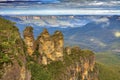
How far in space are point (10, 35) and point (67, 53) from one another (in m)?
67.1

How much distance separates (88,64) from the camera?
535 feet

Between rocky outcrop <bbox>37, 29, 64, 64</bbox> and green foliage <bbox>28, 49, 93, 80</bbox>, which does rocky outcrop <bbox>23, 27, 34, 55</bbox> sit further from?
rocky outcrop <bbox>37, 29, 64, 64</bbox>

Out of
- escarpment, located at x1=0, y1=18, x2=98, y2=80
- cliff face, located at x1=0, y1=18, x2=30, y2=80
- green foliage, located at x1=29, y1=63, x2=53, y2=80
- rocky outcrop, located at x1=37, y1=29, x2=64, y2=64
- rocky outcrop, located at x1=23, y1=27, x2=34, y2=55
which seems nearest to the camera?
cliff face, located at x1=0, y1=18, x2=30, y2=80

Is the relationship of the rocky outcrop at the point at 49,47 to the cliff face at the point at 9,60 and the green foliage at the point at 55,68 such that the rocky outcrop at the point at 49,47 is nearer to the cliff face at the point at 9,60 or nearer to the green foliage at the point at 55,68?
the green foliage at the point at 55,68

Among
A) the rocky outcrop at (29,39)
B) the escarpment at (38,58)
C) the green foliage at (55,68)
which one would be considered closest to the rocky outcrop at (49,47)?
the escarpment at (38,58)

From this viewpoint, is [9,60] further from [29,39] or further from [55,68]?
[55,68]

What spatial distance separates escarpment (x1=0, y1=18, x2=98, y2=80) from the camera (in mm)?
64062

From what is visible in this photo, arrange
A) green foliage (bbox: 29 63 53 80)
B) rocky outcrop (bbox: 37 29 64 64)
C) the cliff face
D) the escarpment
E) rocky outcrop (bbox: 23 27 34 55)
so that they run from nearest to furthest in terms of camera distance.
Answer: the cliff face, the escarpment, green foliage (bbox: 29 63 53 80), rocky outcrop (bbox: 23 27 34 55), rocky outcrop (bbox: 37 29 64 64)

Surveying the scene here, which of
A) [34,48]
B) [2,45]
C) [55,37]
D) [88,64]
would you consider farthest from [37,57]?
[88,64]

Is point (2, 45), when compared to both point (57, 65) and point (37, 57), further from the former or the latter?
point (57, 65)

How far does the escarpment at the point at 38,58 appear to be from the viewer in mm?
64062

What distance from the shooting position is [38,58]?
108188 mm

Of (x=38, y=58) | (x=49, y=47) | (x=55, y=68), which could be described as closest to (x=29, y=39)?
(x=38, y=58)

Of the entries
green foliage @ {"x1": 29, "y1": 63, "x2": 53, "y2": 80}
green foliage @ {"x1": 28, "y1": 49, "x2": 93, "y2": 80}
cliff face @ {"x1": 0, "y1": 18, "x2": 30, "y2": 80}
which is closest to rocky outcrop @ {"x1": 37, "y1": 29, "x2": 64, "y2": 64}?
green foliage @ {"x1": 28, "y1": 49, "x2": 93, "y2": 80}
